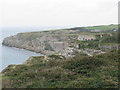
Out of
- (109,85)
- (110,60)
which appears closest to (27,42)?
(110,60)

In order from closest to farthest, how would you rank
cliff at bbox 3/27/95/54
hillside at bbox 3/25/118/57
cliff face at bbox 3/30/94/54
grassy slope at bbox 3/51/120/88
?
→ grassy slope at bbox 3/51/120/88 < hillside at bbox 3/25/118/57 < cliff at bbox 3/27/95/54 < cliff face at bbox 3/30/94/54

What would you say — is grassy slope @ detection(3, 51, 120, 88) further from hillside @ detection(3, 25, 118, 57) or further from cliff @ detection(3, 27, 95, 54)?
cliff @ detection(3, 27, 95, 54)

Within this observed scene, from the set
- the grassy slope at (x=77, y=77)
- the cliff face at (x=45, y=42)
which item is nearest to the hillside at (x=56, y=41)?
the cliff face at (x=45, y=42)

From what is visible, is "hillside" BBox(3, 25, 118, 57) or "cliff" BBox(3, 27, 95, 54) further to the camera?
"cliff" BBox(3, 27, 95, 54)

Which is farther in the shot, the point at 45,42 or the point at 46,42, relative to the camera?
the point at 45,42

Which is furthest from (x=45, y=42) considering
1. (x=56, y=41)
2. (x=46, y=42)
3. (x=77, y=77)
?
(x=77, y=77)

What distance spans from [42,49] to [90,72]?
77.2 meters

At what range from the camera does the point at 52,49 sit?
301ft

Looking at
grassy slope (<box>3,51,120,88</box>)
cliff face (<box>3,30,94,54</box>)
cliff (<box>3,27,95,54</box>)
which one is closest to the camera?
grassy slope (<box>3,51,120,88</box>)

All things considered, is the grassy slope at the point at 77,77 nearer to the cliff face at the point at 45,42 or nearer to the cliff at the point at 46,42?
the cliff at the point at 46,42

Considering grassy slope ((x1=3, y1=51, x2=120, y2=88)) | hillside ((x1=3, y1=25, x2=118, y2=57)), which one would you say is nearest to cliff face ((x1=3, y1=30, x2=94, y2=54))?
hillside ((x1=3, y1=25, x2=118, y2=57))

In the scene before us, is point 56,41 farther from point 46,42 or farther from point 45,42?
point 45,42

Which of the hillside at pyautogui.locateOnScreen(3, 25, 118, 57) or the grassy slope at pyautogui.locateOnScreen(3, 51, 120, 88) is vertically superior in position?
the grassy slope at pyautogui.locateOnScreen(3, 51, 120, 88)

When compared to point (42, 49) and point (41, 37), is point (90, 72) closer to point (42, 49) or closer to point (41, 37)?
point (42, 49)
